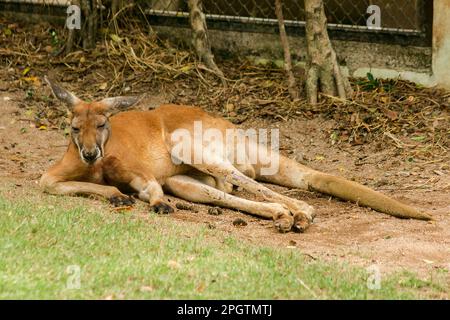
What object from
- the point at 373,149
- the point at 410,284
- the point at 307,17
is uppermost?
the point at 307,17

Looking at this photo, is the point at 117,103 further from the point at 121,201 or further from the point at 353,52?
the point at 353,52

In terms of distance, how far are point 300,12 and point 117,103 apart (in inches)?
137

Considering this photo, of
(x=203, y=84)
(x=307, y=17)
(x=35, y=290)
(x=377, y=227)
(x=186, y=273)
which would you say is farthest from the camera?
(x=203, y=84)

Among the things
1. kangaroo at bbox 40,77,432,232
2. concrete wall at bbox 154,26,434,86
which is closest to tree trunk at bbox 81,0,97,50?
concrete wall at bbox 154,26,434,86

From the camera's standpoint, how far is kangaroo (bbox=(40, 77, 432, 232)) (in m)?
7.62

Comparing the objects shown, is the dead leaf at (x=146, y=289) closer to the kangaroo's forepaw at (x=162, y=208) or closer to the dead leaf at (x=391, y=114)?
the kangaroo's forepaw at (x=162, y=208)

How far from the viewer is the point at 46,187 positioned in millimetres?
7719

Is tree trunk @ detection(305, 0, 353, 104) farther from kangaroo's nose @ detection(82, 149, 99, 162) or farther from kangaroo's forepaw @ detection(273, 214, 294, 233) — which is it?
kangaroo's nose @ detection(82, 149, 99, 162)

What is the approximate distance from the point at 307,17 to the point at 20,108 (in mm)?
3025

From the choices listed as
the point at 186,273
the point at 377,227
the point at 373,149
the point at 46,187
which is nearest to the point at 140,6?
the point at 373,149

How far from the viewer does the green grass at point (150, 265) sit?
5.33 m

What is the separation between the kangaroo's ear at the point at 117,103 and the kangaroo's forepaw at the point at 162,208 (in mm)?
912

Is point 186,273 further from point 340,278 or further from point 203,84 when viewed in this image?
point 203,84

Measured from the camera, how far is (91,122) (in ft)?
25.4
